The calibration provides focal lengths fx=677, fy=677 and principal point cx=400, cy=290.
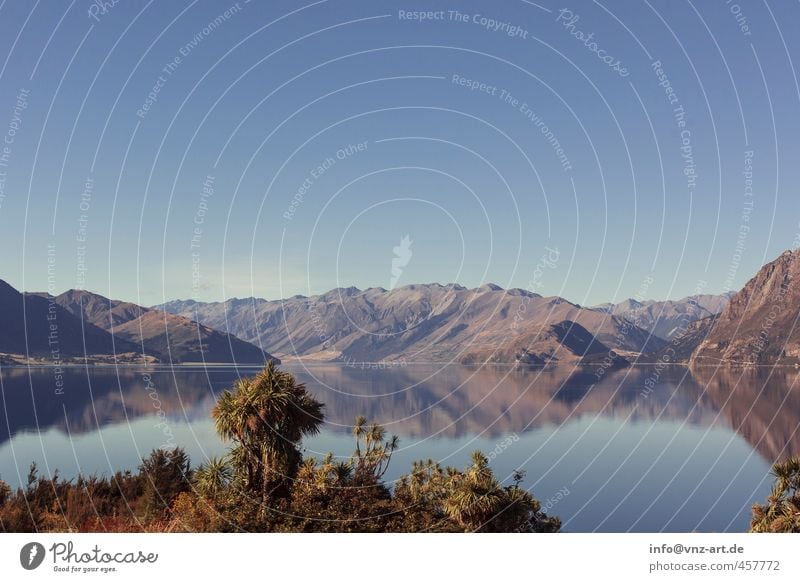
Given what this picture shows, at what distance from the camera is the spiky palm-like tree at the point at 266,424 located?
107ft

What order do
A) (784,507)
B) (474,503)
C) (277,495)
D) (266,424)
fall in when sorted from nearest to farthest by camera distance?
1. (784,507)
2. (266,424)
3. (277,495)
4. (474,503)

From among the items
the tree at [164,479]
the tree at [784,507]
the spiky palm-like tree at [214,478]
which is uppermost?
the spiky palm-like tree at [214,478]

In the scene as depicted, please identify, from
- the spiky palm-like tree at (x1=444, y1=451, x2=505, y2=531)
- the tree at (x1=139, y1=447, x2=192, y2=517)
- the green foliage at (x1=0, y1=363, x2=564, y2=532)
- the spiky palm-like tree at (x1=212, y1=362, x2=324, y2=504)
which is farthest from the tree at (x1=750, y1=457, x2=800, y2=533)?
the tree at (x1=139, y1=447, x2=192, y2=517)

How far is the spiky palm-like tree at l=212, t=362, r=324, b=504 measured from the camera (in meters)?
32.8

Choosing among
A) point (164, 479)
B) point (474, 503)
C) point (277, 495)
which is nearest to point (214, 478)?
point (277, 495)

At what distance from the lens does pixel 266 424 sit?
32.9 metres

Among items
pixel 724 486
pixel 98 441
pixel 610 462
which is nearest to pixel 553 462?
pixel 610 462

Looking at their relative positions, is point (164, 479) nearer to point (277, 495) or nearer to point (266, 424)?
point (277, 495)

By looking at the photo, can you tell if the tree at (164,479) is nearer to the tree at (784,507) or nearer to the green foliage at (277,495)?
the green foliage at (277,495)

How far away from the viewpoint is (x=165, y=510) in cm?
4134

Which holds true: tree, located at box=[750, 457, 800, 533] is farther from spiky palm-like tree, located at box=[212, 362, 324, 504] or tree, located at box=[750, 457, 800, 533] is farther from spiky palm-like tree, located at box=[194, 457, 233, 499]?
spiky palm-like tree, located at box=[194, 457, 233, 499]

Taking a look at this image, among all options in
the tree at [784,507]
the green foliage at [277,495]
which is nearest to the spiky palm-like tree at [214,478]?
the green foliage at [277,495]

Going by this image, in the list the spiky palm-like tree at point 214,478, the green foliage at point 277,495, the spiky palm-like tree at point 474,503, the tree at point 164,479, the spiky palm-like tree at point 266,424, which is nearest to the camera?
the green foliage at point 277,495
